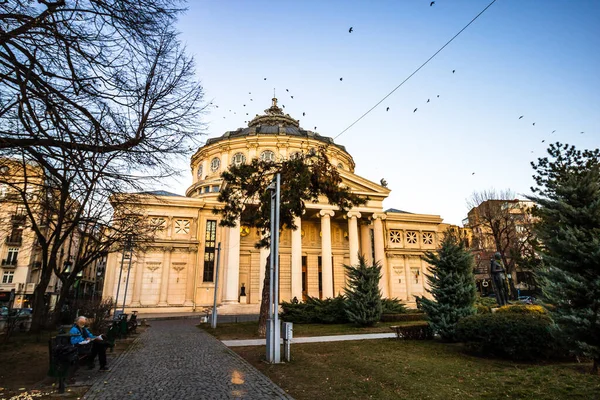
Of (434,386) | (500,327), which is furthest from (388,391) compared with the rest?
(500,327)

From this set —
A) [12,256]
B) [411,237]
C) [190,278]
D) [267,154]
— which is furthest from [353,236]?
[12,256]

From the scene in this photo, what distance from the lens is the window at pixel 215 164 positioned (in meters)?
47.5

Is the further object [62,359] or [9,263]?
[9,263]

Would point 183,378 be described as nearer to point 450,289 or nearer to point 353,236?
point 450,289

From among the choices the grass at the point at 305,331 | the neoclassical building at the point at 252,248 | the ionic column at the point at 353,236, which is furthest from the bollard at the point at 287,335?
the ionic column at the point at 353,236

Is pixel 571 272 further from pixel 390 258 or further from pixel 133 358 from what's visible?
pixel 390 258

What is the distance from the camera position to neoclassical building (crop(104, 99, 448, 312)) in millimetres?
33688

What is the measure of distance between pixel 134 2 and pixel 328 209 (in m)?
31.4

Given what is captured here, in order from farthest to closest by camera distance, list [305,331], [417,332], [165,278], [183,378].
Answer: [165,278] < [305,331] < [417,332] < [183,378]

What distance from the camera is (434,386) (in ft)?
21.8

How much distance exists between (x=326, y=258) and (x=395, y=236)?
1604cm

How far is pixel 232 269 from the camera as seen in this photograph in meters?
32.8

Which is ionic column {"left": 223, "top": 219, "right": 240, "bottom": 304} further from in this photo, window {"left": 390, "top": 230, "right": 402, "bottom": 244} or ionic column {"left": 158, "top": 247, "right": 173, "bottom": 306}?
window {"left": 390, "top": 230, "right": 402, "bottom": 244}

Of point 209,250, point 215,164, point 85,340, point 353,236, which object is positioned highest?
point 215,164
